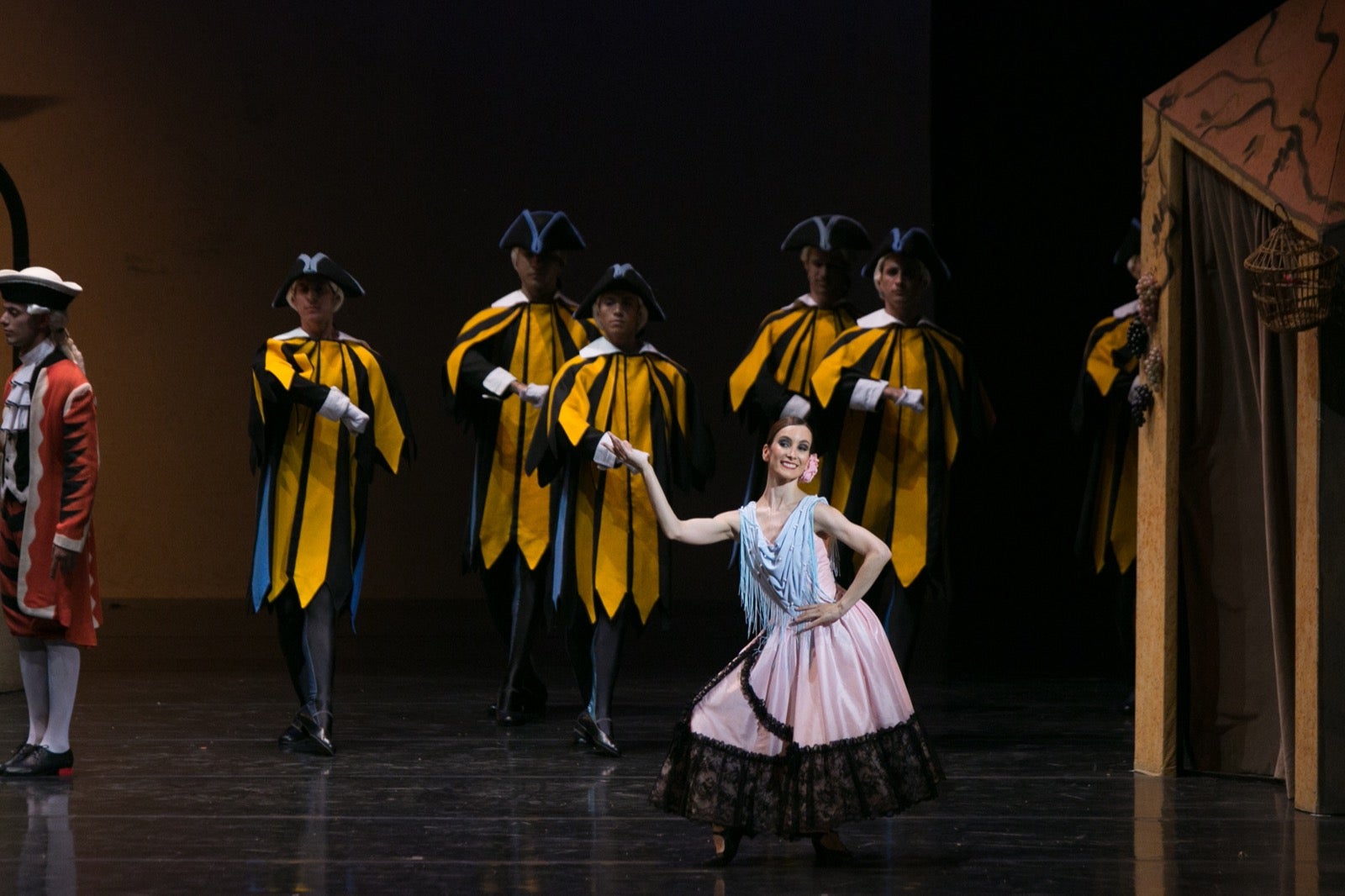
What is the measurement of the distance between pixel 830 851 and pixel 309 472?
7.62 ft

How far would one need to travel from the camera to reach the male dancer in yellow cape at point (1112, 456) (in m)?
6.17

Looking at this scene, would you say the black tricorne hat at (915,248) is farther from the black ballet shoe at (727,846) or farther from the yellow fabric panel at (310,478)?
the black ballet shoe at (727,846)

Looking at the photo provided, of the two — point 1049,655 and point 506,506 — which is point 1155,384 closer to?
point 506,506

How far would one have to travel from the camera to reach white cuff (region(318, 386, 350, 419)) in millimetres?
5219

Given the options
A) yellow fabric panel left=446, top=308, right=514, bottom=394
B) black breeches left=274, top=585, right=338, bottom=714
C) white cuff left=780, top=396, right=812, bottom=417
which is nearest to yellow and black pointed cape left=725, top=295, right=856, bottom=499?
white cuff left=780, top=396, right=812, bottom=417

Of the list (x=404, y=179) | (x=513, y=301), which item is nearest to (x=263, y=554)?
(x=513, y=301)

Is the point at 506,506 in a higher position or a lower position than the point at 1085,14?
lower

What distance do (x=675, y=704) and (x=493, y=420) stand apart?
4.11 feet

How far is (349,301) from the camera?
975 centimetres

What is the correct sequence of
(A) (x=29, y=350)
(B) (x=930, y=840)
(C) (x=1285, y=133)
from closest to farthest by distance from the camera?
(B) (x=930, y=840) < (C) (x=1285, y=133) < (A) (x=29, y=350)

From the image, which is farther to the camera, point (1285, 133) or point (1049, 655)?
point (1049, 655)

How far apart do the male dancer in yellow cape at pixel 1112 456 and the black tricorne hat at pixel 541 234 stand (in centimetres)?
192

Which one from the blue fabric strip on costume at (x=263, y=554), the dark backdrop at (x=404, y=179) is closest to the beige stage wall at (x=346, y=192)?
the dark backdrop at (x=404, y=179)

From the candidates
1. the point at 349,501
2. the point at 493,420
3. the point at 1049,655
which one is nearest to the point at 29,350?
the point at 349,501
